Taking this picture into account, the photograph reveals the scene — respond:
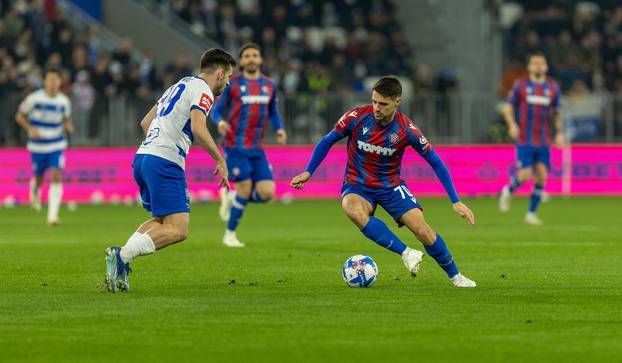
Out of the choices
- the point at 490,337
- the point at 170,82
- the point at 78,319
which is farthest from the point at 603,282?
the point at 170,82

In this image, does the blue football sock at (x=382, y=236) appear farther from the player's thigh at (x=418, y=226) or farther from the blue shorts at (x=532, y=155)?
the blue shorts at (x=532, y=155)

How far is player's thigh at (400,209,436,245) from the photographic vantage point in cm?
1192

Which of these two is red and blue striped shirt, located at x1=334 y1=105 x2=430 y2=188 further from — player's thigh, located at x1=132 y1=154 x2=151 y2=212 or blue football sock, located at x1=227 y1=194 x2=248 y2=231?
blue football sock, located at x1=227 y1=194 x2=248 y2=231

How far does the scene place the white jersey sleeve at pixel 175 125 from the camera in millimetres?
11594

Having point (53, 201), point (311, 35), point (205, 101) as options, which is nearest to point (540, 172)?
point (53, 201)

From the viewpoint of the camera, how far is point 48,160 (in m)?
22.6

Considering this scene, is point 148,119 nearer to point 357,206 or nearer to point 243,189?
point 357,206

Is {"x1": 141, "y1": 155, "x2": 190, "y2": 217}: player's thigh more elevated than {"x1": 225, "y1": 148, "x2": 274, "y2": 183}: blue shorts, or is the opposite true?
{"x1": 225, "y1": 148, "x2": 274, "y2": 183}: blue shorts

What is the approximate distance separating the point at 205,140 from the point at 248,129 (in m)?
6.84

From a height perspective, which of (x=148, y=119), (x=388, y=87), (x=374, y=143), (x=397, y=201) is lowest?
(x=397, y=201)

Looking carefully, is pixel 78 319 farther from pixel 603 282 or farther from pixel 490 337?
pixel 603 282

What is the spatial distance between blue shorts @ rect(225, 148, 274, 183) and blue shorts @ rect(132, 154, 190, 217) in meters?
6.07

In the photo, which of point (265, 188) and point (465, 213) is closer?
point (465, 213)

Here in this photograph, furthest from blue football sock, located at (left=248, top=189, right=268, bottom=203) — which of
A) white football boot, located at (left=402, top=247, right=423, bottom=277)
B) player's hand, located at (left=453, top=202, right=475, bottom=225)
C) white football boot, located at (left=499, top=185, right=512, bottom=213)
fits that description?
white football boot, located at (left=499, top=185, right=512, bottom=213)
